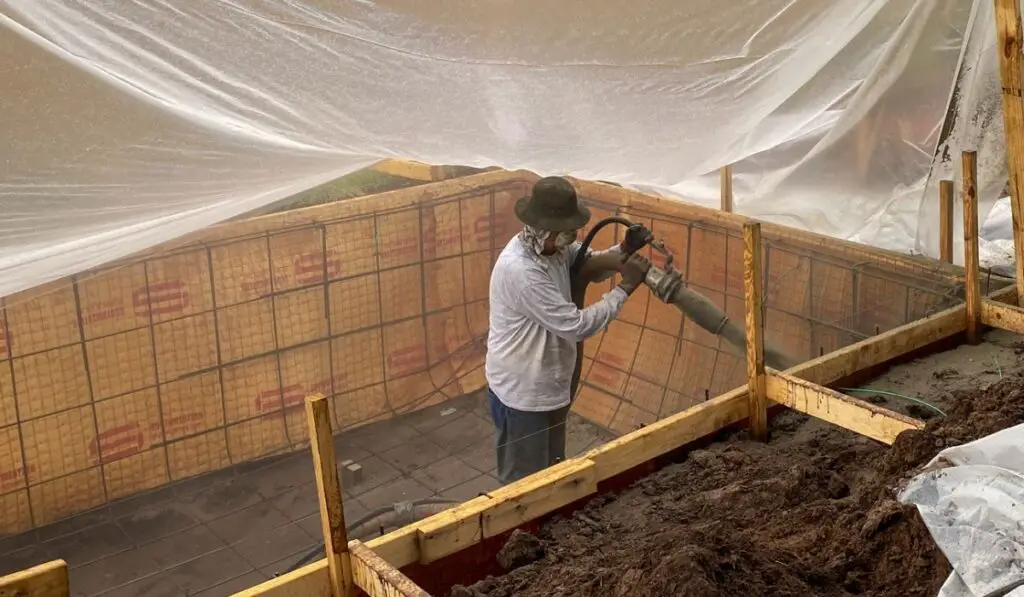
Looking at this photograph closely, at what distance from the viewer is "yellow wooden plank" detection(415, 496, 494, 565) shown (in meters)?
2.28

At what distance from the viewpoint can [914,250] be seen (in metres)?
4.59

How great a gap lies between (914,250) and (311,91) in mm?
3173

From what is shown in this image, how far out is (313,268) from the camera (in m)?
5.51

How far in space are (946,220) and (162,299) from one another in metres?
3.85

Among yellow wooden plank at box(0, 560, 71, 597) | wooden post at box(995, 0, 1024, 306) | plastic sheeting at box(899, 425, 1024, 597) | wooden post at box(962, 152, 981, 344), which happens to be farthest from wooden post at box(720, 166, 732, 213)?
yellow wooden plank at box(0, 560, 71, 597)

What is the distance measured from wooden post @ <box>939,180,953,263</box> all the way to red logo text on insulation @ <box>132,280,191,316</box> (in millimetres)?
3732

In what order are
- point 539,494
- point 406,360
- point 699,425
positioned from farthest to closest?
point 406,360
point 699,425
point 539,494

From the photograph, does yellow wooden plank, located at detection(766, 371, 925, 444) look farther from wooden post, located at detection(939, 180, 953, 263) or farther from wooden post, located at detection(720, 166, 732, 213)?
wooden post, located at detection(720, 166, 732, 213)

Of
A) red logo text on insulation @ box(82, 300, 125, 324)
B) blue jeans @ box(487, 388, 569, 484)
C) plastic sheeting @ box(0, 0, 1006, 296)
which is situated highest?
plastic sheeting @ box(0, 0, 1006, 296)

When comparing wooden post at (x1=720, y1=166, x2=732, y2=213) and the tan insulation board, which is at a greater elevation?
wooden post at (x1=720, y1=166, x2=732, y2=213)

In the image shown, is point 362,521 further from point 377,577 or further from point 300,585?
point 377,577

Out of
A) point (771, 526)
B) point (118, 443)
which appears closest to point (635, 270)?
point (771, 526)

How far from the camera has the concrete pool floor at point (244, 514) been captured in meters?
4.44

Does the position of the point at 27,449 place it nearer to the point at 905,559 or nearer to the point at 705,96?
the point at 705,96
